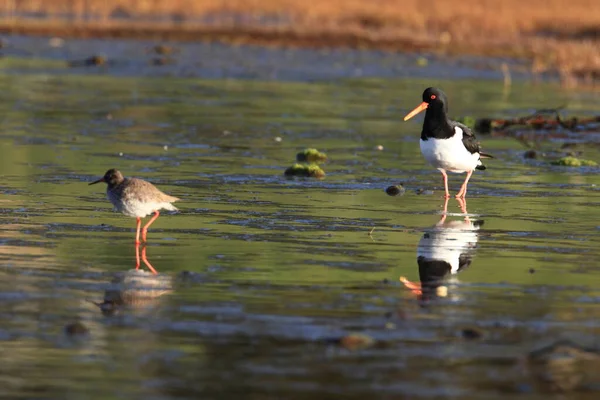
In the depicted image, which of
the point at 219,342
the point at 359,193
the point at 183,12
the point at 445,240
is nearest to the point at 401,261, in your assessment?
the point at 445,240

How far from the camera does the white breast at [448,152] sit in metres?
17.0

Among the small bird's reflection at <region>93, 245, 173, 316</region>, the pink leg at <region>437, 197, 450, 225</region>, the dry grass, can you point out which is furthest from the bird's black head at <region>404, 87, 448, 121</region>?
the dry grass

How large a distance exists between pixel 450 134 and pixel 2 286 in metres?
7.73

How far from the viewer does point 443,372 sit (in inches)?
337

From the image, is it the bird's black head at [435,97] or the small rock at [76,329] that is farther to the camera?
the bird's black head at [435,97]

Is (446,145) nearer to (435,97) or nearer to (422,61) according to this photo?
(435,97)

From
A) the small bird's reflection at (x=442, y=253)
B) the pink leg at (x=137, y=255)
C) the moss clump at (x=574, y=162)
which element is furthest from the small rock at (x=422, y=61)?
the pink leg at (x=137, y=255)

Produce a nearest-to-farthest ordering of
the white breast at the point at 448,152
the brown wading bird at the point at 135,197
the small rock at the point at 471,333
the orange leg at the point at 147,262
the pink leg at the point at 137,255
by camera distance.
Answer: the small rock at the point at 471,333, the orange leg at the point at 147,262, the pink leg at the point at 137,255, the brown wading bird at the point at 135,197, the white breast at the point at 448,152

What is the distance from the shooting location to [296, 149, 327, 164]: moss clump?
20250mm

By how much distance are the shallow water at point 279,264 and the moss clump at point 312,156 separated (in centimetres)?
30

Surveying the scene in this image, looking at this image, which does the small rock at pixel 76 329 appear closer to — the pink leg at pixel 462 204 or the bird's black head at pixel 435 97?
the pink leg at pixel 462 204

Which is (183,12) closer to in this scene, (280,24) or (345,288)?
(280,24)

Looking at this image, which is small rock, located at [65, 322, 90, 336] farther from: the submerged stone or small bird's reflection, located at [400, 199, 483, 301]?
the submerged stone

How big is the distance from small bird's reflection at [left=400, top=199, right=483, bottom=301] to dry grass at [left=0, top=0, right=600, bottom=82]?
23.5m
